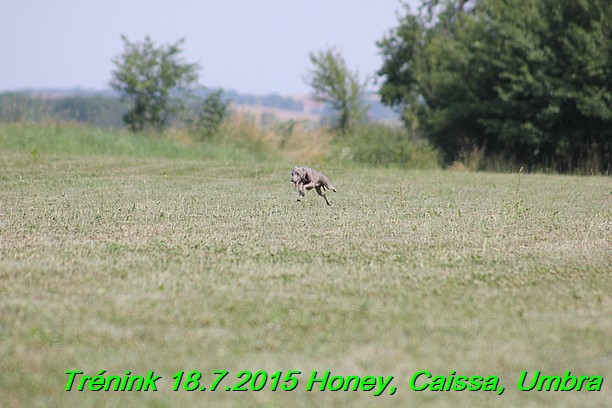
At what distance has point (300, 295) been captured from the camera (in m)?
5.37

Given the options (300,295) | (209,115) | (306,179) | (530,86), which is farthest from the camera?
(209,115)

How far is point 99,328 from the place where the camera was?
4535 millimetres

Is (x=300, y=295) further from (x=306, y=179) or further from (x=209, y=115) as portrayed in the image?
(x=209, y=115)

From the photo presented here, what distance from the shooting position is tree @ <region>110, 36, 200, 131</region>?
2825 cm

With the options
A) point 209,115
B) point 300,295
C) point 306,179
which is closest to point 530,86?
point 209,115

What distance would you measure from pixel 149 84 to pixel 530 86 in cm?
1356

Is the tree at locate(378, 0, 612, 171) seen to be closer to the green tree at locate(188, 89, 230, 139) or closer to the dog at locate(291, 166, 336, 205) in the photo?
the green tree at locate(188, 89, 230, 139)

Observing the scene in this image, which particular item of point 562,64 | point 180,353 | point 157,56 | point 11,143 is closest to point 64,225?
point 180,353

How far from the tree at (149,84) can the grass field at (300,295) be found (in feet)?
57.8

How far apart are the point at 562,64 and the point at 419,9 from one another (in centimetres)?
1441

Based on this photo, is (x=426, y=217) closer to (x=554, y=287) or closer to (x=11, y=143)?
Result: (x=554, y=287)

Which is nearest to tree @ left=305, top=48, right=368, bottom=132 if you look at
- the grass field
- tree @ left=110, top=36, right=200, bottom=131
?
tree @ left=110, top=36, right=200, bottom=131

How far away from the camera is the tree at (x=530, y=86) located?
2062 cm

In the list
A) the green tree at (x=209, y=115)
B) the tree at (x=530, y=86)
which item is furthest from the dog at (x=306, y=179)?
the green tree at (x=209, y=115)
